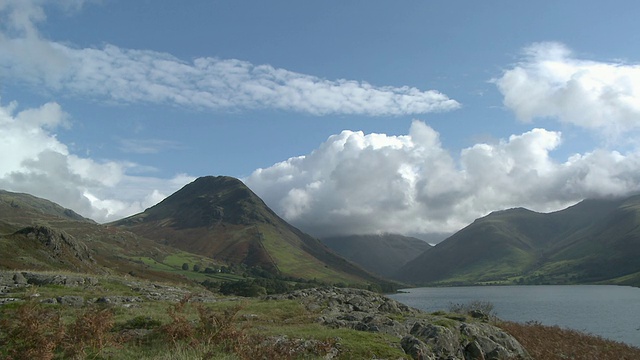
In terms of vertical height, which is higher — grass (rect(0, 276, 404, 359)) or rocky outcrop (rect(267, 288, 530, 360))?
grass (rect(0, 276, 404, 359))

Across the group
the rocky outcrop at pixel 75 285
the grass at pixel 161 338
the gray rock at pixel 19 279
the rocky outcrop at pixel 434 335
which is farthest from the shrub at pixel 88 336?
the gray rock at pixel 19 279

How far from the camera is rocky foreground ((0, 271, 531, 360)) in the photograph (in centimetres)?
2134

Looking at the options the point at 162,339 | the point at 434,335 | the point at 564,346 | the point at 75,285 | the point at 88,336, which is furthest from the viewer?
the point at 564,346

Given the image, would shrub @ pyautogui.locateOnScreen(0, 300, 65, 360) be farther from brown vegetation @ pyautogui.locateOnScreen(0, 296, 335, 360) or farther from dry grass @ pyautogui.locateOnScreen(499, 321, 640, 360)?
dry grass @ pyautogui.locateOnScreen(499, 321, 640, 360)

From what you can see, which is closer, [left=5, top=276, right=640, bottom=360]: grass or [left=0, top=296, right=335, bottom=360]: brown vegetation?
[left=0, top=296, right=335, bottom=360]: brown vegetation

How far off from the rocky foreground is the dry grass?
4931 millimetres

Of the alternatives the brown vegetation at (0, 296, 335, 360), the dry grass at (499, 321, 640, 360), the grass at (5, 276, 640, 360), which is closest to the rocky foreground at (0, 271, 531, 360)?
the grass at (5, 276, 640, 360)

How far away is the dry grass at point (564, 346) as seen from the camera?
3194 cm

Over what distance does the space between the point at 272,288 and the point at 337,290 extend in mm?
150456

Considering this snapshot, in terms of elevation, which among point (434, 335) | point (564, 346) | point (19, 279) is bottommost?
point (564, 346)

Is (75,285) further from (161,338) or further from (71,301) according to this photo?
(161,338)

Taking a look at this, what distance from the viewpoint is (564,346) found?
35.3m

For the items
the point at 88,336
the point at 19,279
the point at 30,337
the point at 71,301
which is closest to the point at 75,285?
the point at 19,279

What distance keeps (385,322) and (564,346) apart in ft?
67.6
